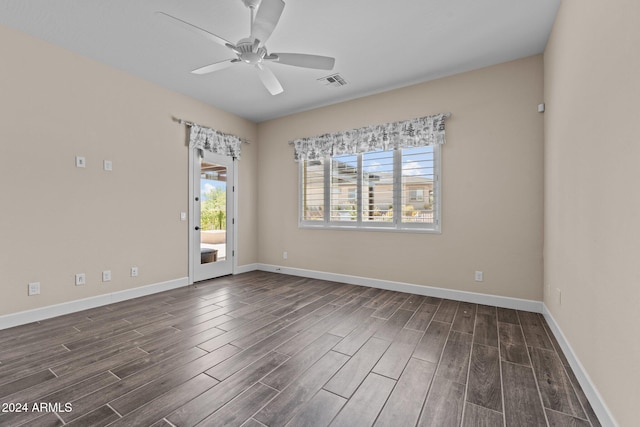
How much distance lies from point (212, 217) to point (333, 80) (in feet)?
9.70

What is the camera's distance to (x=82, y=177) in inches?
131

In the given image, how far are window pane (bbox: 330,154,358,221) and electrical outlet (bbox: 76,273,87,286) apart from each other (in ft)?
11.2

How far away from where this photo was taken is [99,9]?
2.54m

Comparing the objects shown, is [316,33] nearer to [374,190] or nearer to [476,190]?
[374,190]

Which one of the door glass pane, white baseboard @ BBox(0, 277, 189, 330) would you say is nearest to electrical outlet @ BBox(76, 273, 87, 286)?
white baseboard @ BBox(0, 277, 189, 330)

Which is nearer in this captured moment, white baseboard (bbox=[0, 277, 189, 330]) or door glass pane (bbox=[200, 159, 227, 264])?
white baseboard (bbox=[0, 277, 189, 330])

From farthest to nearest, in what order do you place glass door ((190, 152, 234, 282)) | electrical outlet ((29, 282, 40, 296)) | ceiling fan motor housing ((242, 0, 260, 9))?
glass door ((190, 152, 234, 282)) → electrical outlet ((29, 282, 40, 296)) → ceiling fan motor housing ((242, 0, 260, 9))

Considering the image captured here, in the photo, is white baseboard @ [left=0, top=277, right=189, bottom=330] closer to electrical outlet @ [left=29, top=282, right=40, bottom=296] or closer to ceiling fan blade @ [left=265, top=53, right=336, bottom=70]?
electrical outlet @ [left=29, top=282, right=40, bottom=296]

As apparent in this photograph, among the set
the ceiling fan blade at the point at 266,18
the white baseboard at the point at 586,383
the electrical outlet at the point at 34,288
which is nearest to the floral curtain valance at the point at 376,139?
the ceiling fan blade at the point at 266,18

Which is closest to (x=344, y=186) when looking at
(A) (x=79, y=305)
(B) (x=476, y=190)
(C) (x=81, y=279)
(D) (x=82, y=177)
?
(B) (x=476, y=190)

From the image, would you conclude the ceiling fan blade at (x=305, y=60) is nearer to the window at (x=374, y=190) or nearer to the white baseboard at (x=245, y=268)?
the window at (x=374, y=190)

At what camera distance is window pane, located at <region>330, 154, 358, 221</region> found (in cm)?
464

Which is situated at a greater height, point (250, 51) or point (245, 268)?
point (250, 51)

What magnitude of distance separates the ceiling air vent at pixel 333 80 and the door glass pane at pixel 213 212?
2.31 m
